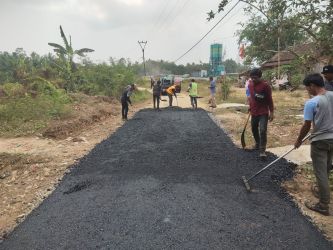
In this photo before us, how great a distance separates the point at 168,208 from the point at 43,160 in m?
4.62

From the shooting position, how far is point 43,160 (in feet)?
28.1

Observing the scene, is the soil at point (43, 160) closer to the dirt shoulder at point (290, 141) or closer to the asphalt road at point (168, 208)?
the dirt shoulder at point (290, 141)

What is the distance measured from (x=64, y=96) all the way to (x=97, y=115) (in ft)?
8.75

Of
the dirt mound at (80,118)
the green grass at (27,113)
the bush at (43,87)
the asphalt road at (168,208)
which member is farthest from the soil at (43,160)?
the bush at (43,87)

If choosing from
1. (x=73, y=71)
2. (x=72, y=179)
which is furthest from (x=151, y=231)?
(x=73, y=71)

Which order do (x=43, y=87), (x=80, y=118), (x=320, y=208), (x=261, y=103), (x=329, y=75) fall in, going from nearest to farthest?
(x=320, y=208) → (x=329, y=75) → (x=261, y=103) → (x=80, y=118) → (x=43, y=87)

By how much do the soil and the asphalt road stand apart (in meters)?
0.30

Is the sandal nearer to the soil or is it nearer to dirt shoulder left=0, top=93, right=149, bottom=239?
the soil

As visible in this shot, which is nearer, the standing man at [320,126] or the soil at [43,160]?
the standing man at [320,126]

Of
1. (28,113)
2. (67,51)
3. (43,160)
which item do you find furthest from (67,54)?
(43,160)

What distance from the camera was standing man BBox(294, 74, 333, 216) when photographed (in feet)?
16.0

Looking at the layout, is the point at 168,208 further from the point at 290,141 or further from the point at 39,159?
the point at 290,141

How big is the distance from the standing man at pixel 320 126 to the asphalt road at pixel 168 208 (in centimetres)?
45

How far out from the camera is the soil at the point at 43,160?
570cm
